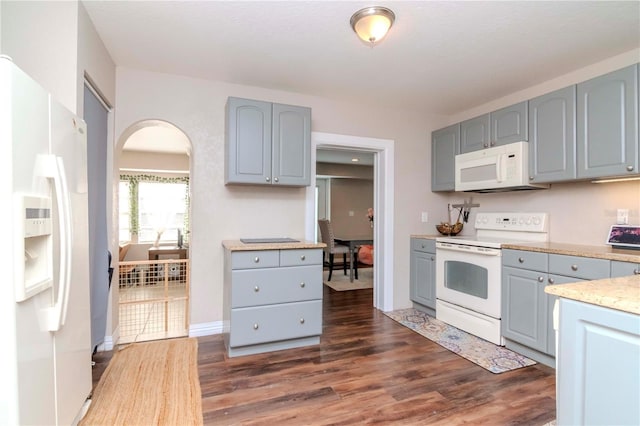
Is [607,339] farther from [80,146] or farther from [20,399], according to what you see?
[80,146]

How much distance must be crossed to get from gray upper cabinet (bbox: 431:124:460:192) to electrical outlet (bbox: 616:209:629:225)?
1.44 metres

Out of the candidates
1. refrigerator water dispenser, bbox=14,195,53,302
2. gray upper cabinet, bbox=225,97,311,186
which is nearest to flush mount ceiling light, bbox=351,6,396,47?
gray upper cabinet, bbox=225,97,311,186

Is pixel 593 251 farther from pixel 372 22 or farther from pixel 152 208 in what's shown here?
Answer: pixel 152 208

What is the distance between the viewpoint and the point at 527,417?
180 centimetres

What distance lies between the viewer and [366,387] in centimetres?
210

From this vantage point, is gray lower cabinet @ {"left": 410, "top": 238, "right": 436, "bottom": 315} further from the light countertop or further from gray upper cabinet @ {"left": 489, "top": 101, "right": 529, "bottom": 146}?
the light countertop

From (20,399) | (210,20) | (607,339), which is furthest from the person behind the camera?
(210,20)

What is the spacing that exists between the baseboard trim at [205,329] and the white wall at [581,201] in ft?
10.5

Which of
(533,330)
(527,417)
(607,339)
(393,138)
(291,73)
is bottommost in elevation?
(527,417)

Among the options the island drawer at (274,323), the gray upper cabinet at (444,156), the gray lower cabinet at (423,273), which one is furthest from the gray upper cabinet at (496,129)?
the island drawer at (274,323)

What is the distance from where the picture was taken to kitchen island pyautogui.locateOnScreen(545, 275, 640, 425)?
2.98 ft

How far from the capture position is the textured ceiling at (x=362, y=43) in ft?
6.44

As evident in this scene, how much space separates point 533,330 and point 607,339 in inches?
69.3

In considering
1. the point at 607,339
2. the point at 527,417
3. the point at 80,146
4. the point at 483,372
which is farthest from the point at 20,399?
the point at 483,372
